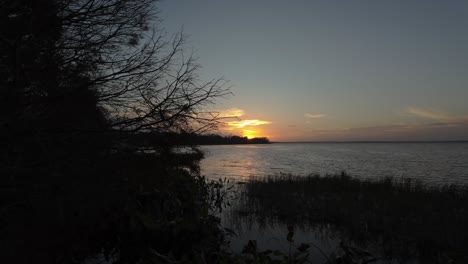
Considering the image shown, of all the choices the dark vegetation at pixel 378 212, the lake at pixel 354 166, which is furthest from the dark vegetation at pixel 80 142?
the dark vegetation at pixel 378 212

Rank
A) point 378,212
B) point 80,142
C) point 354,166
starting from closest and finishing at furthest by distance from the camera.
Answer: point 80,142
point 378,212
point 354,166

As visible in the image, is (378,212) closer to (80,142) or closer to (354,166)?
(80,142)

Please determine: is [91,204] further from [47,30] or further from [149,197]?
[47,30]

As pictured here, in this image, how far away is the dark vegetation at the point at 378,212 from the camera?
937 cm

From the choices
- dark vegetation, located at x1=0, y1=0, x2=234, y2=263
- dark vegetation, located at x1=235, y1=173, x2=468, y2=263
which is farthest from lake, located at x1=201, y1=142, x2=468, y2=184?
dark vegetation, located at x1=235, y1=173, x2=468, y2=263

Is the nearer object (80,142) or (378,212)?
(80,142)

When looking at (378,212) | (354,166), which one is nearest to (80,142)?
(378,212)

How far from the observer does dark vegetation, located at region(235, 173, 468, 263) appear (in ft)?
30.7

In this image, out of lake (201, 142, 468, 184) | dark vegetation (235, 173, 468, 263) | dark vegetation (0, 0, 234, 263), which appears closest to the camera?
dark vegetation (0, 0, 234, 263)

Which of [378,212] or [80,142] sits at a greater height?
[80,142]

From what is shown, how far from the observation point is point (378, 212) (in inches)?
508

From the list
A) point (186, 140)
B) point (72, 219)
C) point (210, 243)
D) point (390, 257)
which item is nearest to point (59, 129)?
point (186, 140)

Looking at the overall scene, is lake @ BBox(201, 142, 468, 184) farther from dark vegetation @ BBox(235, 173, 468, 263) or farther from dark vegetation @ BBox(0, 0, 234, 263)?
dark vegetation @ BBox(235, 173, 468, 263)

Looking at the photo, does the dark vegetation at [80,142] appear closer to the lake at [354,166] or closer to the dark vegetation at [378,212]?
the lake at [354,166]
